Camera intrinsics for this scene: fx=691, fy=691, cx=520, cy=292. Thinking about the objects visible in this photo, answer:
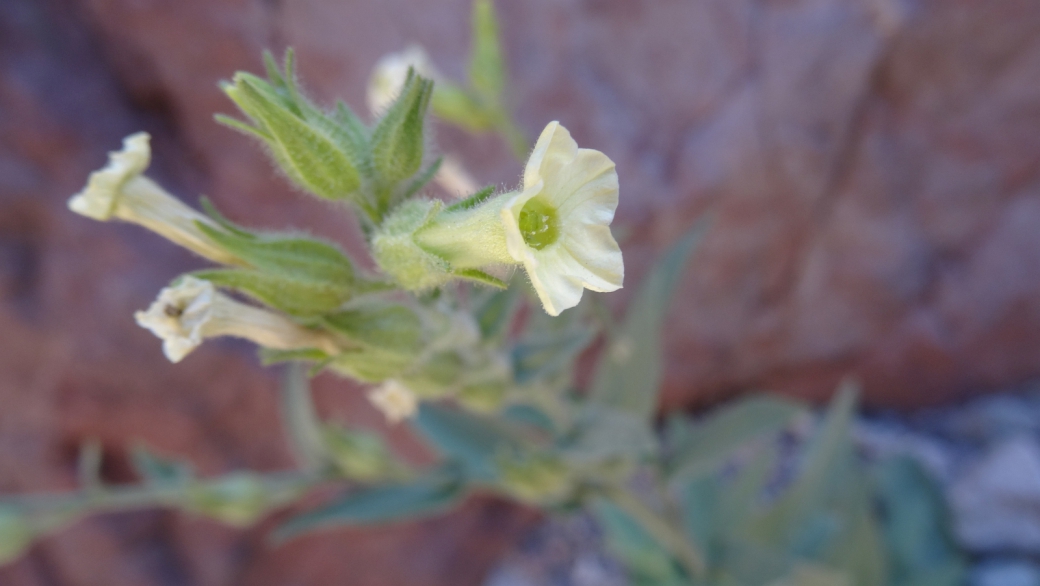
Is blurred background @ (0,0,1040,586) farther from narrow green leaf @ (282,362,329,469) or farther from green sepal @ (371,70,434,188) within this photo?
green sepal @ (371,70,434,188)

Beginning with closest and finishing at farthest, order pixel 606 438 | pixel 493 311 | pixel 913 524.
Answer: pixel 493 311
pixel 606 438
pixel 913 524

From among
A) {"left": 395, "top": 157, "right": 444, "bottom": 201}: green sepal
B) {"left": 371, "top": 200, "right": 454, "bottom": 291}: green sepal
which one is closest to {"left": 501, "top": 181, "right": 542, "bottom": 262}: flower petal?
{"left": 371, "top": 200, "right": 454, "bottom": 291}: green sepal

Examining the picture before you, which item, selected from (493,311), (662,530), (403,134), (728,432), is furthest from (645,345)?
(403,134)

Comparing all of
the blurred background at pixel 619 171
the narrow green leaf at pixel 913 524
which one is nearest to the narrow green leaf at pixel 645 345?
the blurred background at pixel 619 171

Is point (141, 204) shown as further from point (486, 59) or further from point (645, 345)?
point (645, 345)

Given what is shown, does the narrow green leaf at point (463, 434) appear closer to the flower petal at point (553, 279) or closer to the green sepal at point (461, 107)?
the green sepal at point (461, 107)

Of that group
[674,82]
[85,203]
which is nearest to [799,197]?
[674,82]
